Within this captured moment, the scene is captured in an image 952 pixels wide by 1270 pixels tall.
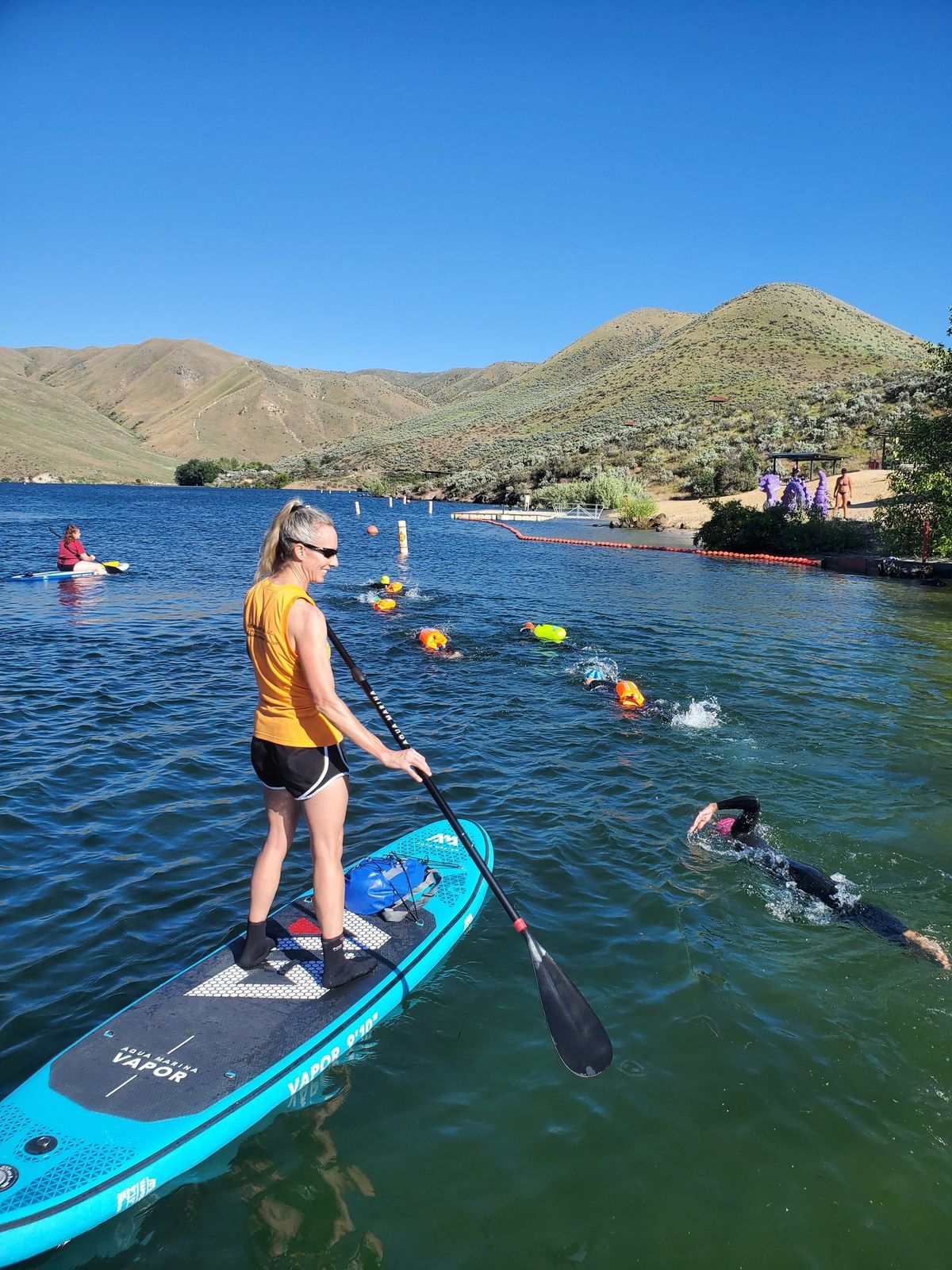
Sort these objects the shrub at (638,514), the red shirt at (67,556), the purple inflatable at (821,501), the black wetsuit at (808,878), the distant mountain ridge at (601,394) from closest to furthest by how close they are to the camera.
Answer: the black wetsuit at (808,878)
the red shirt at (67,556)
the purple inflatable at (821,501)
the shrub at (638,514)
the distant mountain ridge at (601,394)

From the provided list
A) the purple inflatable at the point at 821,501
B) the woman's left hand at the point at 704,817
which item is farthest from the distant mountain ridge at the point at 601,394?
the woman's left hand at the point at 704,817

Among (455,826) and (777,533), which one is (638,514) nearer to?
(777,533)

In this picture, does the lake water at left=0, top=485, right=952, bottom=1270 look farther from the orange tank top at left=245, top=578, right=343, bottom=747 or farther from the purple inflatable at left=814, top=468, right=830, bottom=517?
the purple inflatable at left=814, top=468, right=830, bottom=517

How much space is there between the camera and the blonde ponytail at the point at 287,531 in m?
4.16

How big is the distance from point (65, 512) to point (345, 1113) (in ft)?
199

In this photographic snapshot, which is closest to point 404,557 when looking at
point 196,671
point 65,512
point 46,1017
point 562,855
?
point 196,671

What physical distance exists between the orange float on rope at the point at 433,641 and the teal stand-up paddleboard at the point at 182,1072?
9.92m

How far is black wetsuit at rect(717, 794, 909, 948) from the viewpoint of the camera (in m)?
5.89

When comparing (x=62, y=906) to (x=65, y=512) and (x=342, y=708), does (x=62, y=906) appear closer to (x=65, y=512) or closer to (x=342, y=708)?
(x=342, y=708)

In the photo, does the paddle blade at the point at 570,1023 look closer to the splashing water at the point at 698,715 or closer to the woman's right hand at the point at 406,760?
the woman's right hand at the point at 406,760

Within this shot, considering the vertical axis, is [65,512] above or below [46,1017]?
above

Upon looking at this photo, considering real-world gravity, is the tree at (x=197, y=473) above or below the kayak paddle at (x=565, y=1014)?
above

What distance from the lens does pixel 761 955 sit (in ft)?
18.7

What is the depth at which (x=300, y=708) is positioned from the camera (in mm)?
4156
